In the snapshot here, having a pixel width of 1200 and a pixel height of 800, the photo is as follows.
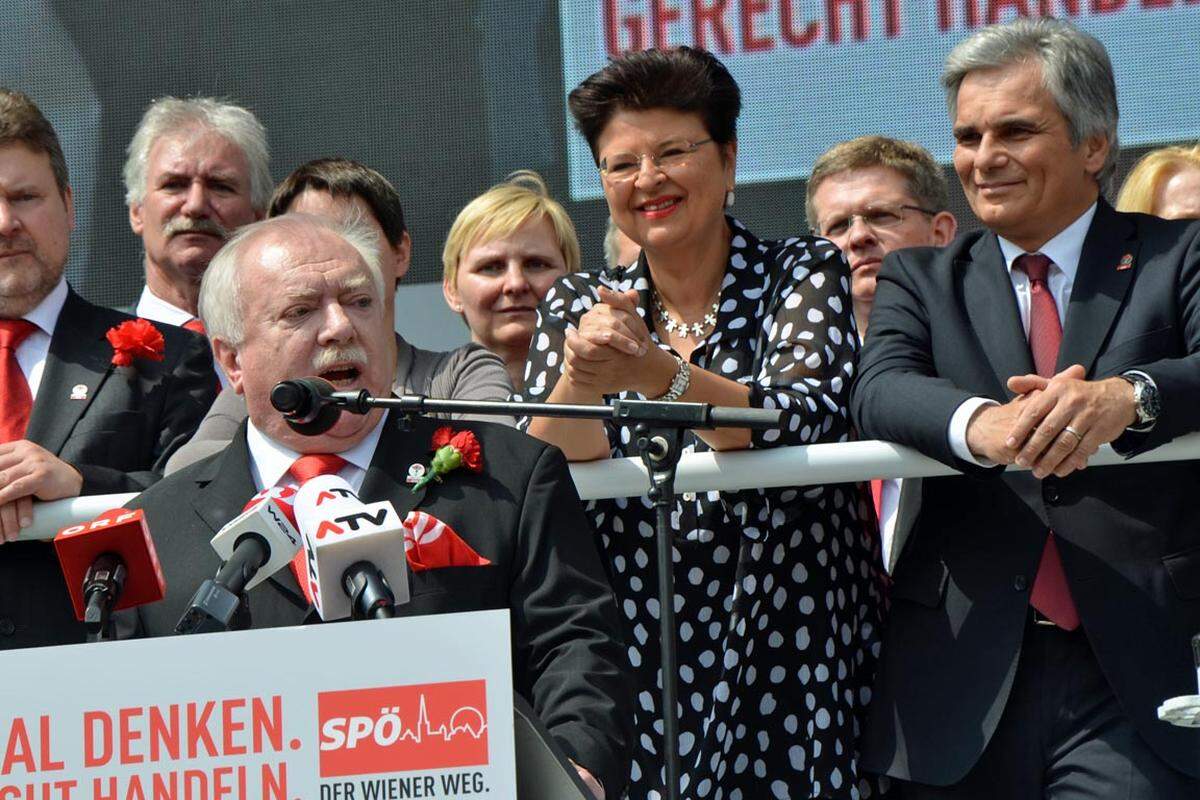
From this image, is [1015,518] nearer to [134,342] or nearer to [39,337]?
[134,342]

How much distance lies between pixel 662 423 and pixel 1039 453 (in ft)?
2.39

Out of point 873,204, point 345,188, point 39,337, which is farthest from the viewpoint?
point 873,204

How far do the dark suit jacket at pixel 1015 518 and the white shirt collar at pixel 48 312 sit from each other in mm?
1839

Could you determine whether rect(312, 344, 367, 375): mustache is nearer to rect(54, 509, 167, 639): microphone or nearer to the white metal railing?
the white metal railing

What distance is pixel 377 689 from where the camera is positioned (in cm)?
215

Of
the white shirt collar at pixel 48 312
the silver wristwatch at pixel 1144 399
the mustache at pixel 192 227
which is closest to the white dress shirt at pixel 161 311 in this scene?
the mustache at pixel 192 227

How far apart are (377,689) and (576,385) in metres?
1.22

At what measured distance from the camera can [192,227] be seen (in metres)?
4.89

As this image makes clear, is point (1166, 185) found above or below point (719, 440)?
above

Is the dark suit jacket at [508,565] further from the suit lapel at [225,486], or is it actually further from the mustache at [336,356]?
the mustache at [336,356]

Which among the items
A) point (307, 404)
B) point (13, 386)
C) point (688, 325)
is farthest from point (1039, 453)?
point (13, 386)

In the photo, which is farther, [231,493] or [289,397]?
[231,493]

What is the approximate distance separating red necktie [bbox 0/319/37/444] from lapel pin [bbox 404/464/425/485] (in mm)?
1100

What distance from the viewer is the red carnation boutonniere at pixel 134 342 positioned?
12.9ft
